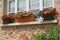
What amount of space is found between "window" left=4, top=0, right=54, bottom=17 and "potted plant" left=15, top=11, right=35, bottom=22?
27 centimetres

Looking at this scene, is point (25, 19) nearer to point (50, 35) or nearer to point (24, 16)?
point (24, 16)

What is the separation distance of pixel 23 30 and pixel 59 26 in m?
1.42

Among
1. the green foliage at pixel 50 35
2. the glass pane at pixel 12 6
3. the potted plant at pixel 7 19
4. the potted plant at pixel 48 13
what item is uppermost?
the glass pane at pixel 12 6

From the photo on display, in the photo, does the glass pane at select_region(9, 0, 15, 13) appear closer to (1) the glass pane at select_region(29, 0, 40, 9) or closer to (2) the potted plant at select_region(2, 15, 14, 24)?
(2) the potted plant at select_region(2, 15, 14, 24)

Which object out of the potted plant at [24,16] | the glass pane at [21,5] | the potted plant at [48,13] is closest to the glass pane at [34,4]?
the glass pane at [21,5]

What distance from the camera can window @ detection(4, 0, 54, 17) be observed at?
26.1ft

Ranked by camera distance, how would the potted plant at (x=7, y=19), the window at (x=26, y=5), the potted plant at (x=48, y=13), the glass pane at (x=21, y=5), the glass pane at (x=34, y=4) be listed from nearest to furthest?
the potted plant at (x=48, y=13) < the window at (x=26, y=5) < the glass pane at (x=34, y=4) < the potted plant at (x=7, y=19) < the glass pane at (x=21, y=5)

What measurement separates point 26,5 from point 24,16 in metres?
0.51

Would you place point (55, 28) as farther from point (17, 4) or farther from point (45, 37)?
point (17, 4)

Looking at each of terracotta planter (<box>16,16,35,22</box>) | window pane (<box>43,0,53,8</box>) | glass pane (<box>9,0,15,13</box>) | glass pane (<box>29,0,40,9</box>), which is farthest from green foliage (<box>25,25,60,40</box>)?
glass pane (<box>9,0,15,13</box>)

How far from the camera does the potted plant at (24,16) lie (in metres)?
7.89

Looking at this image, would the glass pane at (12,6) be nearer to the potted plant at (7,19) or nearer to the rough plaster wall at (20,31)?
the potted plant at (7,19)

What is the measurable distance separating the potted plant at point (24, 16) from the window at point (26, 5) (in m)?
0.27

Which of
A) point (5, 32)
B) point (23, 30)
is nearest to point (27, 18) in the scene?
point (23, 30)
